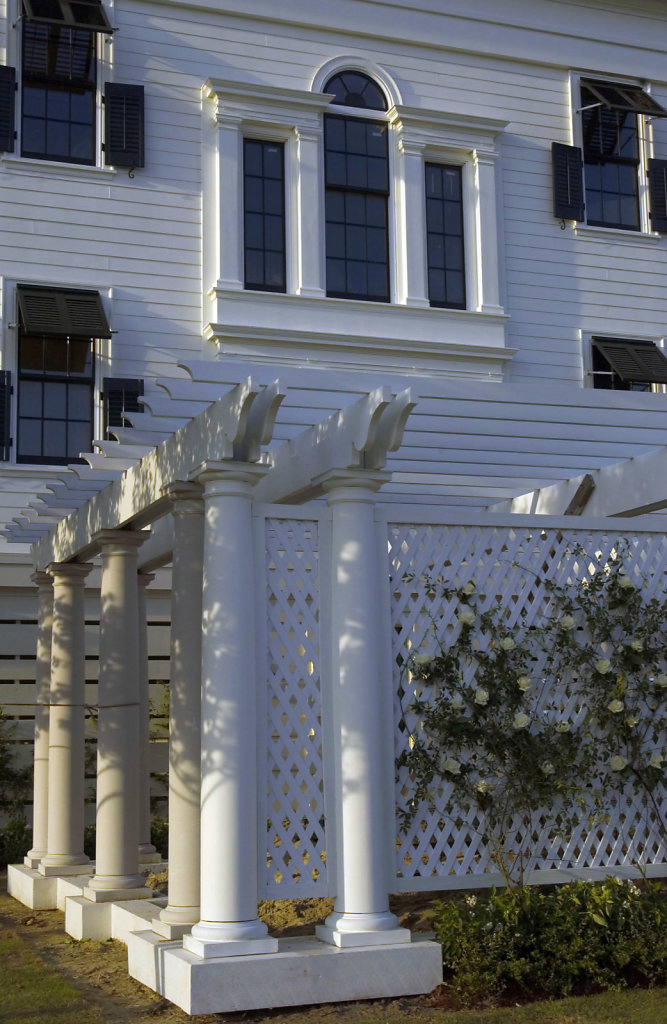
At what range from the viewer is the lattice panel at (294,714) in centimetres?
664

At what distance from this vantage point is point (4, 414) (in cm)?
1315

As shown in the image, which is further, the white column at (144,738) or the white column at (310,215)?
the white column at (310,215)

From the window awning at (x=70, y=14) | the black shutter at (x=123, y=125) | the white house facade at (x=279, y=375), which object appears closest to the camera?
the white house facade at (x=279, y=375)

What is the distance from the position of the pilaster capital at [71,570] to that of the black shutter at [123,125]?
5.62 m

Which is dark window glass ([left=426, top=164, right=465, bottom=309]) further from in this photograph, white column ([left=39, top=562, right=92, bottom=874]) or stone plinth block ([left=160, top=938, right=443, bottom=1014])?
stone plinth block ([left=160, top=938, right=443, bottom=1014])

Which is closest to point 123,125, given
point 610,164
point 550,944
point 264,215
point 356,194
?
point 264,215

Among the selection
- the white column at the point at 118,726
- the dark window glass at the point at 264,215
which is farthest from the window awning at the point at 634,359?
the white column at the point at 118,726

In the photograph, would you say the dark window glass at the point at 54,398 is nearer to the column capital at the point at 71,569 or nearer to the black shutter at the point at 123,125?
the black shutter at the point at 123,125

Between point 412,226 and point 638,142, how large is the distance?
3805mm

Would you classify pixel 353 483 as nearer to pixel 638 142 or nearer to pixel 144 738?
pixel 144 738

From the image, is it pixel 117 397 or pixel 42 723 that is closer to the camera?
pixel 42 723

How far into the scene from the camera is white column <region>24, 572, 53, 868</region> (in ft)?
35.5

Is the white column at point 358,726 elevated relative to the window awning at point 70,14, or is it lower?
lower

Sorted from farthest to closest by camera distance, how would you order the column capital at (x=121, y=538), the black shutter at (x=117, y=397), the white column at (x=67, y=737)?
the black shutter at (x=117, y=397) → the white column at (x=67, y=737) → the column capital at (x=121, y=538)
